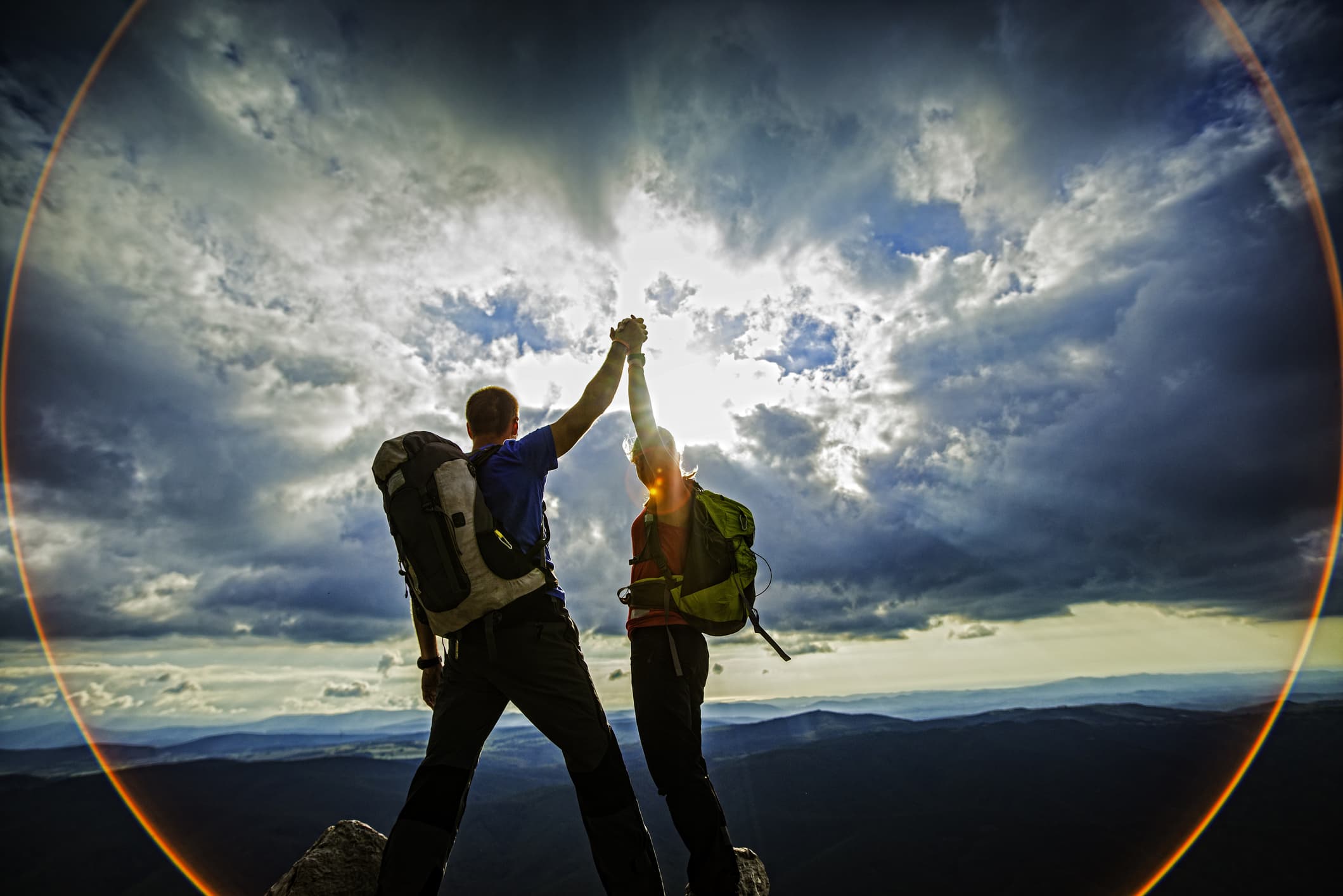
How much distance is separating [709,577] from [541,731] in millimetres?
1989

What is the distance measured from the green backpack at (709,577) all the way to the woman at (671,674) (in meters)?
0.05

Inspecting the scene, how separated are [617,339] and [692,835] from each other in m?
3.65

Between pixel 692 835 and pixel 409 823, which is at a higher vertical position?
pixel 409 823

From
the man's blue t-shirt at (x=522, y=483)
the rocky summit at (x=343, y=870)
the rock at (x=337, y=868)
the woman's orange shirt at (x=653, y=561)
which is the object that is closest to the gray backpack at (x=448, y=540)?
the man's blue t-shirt at (x=522, y=483)

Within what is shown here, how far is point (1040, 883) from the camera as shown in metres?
174

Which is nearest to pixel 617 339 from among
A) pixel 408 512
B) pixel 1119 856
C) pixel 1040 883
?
pixel 408 512

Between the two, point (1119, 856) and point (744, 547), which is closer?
point (744, 547)

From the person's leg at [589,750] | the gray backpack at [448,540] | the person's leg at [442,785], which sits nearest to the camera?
the person's leg at [442,785]

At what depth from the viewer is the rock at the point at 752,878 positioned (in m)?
5.46

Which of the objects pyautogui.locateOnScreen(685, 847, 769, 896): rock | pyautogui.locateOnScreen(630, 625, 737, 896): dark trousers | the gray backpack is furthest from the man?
pyautogui.locateOnScreen(685, 847, 769, 896): rock

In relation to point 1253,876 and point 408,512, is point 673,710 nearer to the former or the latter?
point 408,512

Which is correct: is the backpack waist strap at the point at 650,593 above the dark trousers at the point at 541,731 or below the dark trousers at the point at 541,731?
above

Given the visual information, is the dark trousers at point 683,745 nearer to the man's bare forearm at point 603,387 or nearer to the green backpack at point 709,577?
the green backpack at point 709,577

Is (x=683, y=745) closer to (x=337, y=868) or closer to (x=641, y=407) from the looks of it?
(x=641, y=407)
